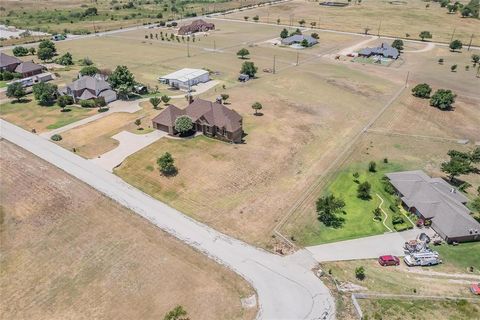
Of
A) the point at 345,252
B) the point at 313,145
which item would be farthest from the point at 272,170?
the point at 345,252

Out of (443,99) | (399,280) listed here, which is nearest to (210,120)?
(399,280)

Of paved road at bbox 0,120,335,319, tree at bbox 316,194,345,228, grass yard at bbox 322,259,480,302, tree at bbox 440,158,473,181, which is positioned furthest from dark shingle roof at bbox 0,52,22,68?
tree at bbox 440,158,473,181

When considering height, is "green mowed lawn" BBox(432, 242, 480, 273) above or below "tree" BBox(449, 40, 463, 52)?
below

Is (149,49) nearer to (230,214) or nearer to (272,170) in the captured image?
(272,170)

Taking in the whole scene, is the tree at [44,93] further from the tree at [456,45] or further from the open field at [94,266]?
the tree at [456,45]

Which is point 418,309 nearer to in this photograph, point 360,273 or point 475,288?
point 360,273

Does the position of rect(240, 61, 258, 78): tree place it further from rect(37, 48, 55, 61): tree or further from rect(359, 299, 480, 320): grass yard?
rect(359, 299, 480, 320): grass yard
